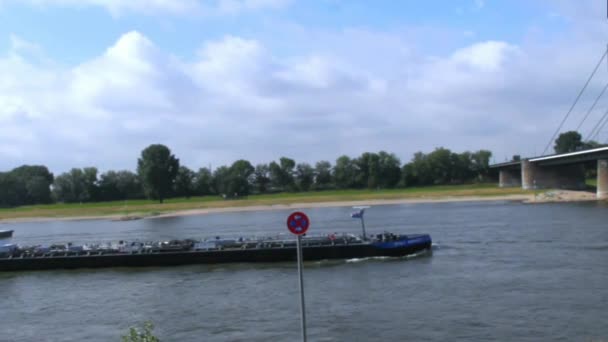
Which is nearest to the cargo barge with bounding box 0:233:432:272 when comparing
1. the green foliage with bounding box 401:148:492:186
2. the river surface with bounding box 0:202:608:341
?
the river surface with bounding box 0:202:608:341

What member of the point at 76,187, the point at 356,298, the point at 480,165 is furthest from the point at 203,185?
the point at 356,298

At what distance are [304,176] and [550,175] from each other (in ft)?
236

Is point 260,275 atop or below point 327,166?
below

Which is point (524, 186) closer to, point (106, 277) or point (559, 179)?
point (559, 179)

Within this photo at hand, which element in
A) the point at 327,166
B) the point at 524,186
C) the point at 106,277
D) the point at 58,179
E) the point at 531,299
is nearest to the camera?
the point at 531,299

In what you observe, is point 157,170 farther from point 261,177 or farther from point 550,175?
point 550,175

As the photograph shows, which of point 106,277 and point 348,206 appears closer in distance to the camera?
point 106,277

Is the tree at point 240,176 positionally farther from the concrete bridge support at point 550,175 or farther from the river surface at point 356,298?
the river surface at point 356,298

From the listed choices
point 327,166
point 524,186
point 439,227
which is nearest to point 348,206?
point 524,186

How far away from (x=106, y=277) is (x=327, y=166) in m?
135

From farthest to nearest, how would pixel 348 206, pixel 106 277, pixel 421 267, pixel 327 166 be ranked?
1. pixel 327 166
2. pixel 348 206
3. pixel 106 277
4. pixel 421 267

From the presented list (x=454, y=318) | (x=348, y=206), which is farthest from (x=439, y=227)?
(x=348, y=206)

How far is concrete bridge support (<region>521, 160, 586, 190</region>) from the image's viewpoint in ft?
372

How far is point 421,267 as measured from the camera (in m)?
34.0
